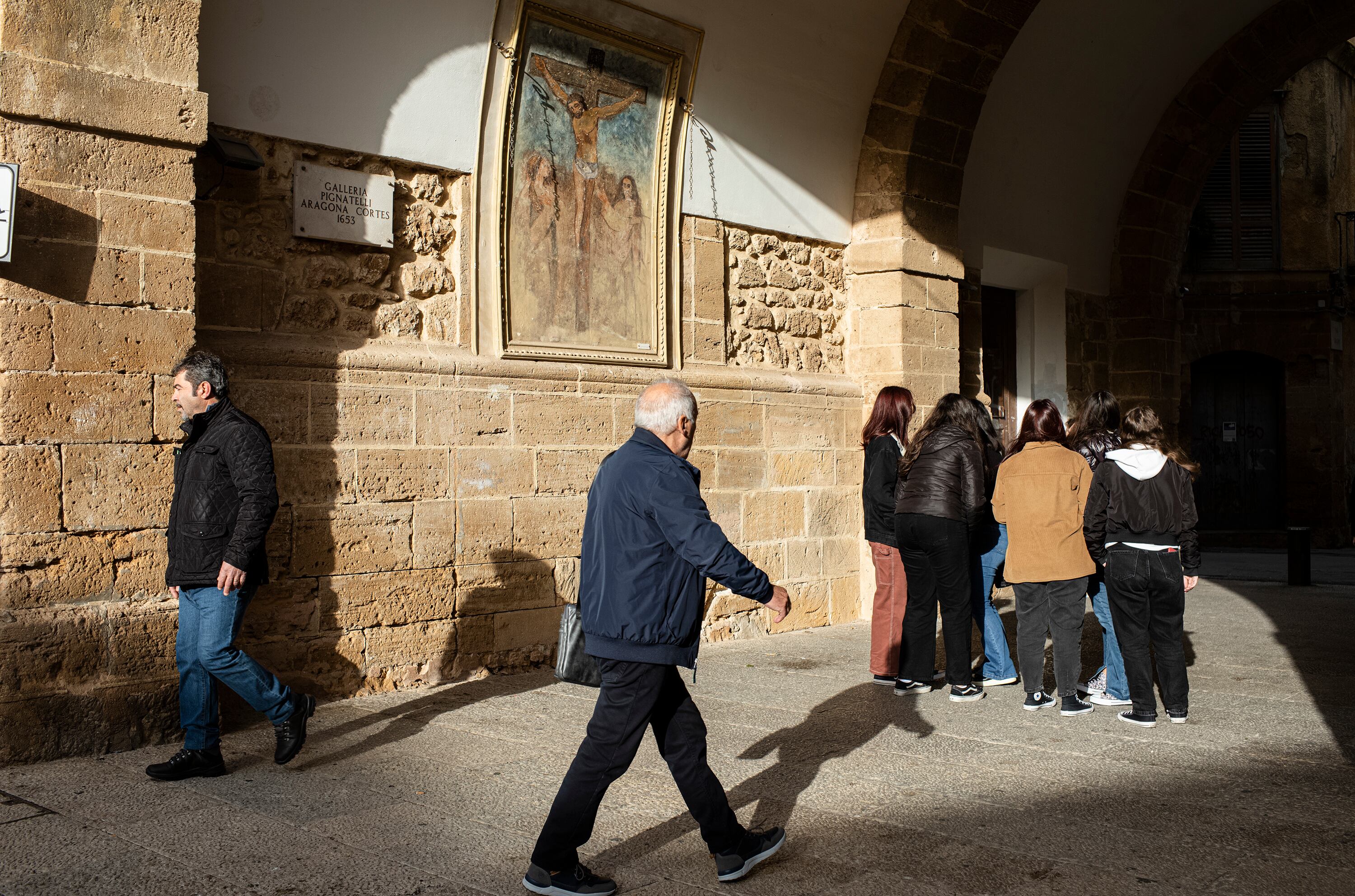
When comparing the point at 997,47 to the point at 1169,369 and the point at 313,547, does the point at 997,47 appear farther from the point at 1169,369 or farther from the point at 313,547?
the point at 313,547

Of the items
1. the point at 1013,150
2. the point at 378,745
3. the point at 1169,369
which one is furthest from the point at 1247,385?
the point at 378,745

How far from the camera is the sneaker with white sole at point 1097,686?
5.87 meters

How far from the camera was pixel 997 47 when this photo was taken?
8.88 m

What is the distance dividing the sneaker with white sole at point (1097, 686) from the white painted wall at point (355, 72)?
13.5ft

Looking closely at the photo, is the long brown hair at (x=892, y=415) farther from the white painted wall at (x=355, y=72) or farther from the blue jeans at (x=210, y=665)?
the blue jeans at (x=210, y=665)

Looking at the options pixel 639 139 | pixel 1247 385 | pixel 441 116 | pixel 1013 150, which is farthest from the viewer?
pixel 1247 385

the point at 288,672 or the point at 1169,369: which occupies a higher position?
the point at 1169,369

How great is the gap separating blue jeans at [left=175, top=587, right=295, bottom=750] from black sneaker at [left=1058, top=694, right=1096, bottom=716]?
3348mm

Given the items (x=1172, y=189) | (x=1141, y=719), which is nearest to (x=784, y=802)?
(x=1141, y=719)

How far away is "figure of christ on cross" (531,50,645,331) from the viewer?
7074mm

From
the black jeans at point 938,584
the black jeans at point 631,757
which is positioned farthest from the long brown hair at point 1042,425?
the black jeans at point 631,757

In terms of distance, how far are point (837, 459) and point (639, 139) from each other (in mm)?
2690

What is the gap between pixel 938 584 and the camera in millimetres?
5781

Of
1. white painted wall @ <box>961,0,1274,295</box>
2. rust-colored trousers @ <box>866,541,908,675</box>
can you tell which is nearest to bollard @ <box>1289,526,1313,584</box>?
white painted wall @ <box>961,0,1274,295</box>
